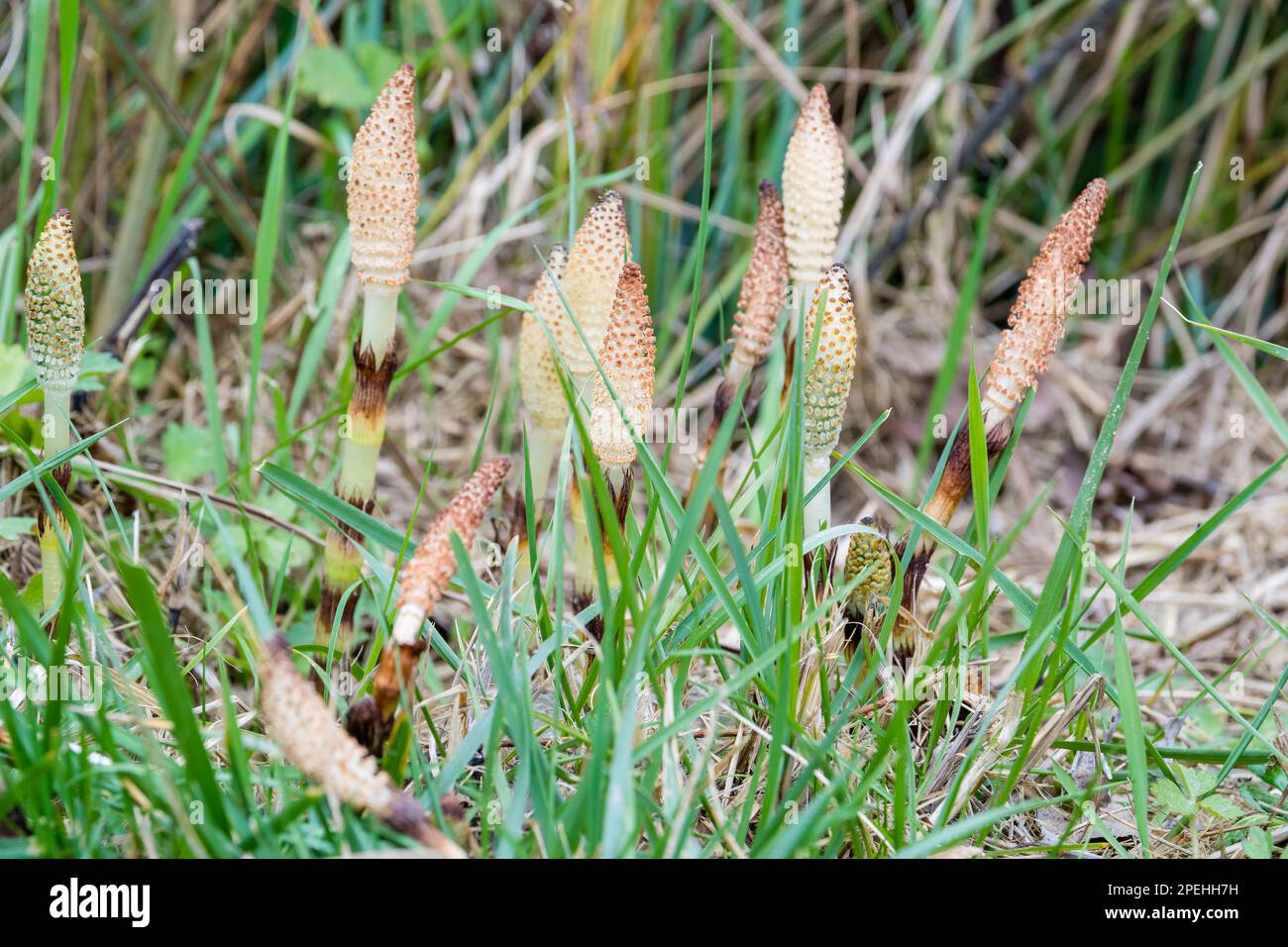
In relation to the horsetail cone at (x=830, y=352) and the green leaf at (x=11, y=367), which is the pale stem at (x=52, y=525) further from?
the horsetail cone at (x=830, y=352)

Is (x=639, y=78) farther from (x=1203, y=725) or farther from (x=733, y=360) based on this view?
(x=1203, y=725)

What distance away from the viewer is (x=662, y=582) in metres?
1.20

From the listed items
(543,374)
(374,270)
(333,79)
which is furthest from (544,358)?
(333,79)

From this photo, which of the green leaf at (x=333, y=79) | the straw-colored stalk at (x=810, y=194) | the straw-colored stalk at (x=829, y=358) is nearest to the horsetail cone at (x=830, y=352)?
the straw-colored stalk at (x=829, y=358)

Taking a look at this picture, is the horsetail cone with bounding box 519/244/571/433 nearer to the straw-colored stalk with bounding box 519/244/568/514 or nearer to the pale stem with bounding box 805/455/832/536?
the straw-colored stalk with bounding box 519/244/568/514

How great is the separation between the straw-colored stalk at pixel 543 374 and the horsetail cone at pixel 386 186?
19cm

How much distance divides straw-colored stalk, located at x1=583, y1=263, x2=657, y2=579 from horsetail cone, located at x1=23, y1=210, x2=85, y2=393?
0.61 meters

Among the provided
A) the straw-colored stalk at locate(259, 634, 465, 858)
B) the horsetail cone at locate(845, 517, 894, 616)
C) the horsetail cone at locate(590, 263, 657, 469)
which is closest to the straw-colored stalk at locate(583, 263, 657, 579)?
the horsetail cone at locate(590, 263, 657, 469)

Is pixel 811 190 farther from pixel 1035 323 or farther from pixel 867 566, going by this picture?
pixel 867 566

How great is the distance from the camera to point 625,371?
1373mm

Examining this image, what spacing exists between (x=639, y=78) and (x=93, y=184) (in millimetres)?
1427

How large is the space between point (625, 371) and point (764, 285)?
352 millimetres

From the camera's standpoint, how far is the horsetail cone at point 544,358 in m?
1.61
